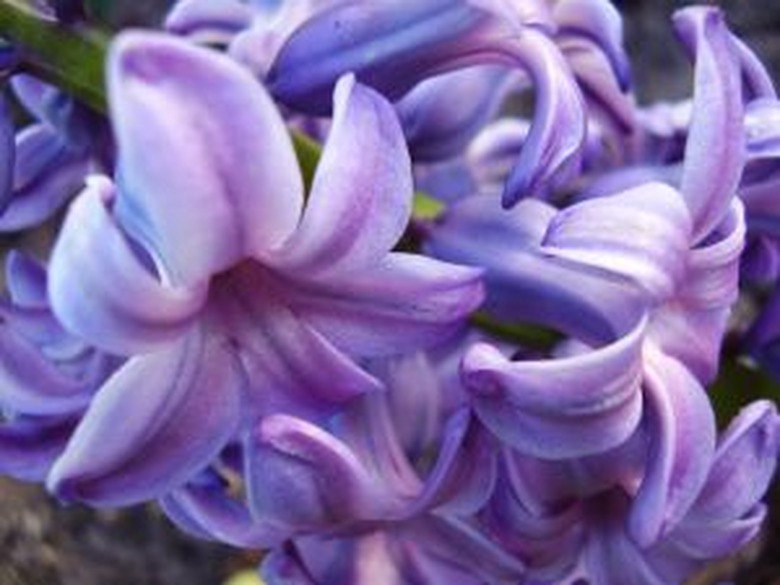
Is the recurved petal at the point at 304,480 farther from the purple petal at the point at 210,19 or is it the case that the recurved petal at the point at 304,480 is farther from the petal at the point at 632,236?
the purple petal at the point at 210,19

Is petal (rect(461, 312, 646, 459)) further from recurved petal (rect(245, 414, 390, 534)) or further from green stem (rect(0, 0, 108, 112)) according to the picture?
green stem (rect(0, 0, 108, 112))

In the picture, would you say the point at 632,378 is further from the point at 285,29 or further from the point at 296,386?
the point at 285,29

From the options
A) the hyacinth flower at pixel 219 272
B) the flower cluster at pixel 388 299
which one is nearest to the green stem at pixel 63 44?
the flower cluster at pixel 388 299

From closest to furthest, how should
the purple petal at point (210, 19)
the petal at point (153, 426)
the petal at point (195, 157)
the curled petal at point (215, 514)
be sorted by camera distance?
the petal at point (195, 157) → the petal at point (153, 426) → the curled petal at point (215, 514) → the purple petal at point (210, 19)

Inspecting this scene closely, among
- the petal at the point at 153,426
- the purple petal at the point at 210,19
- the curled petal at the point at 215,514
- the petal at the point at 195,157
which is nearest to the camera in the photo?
the petal at the point at 195,157

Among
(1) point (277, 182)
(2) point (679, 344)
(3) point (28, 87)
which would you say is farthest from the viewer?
(3) point (28, 87)

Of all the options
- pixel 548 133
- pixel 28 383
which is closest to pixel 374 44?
pixel 548 133

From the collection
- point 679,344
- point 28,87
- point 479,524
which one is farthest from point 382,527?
point 28,87

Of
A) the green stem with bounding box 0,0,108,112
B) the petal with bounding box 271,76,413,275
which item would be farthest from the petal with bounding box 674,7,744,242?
the green stem with bounding box 0,0,108,112
